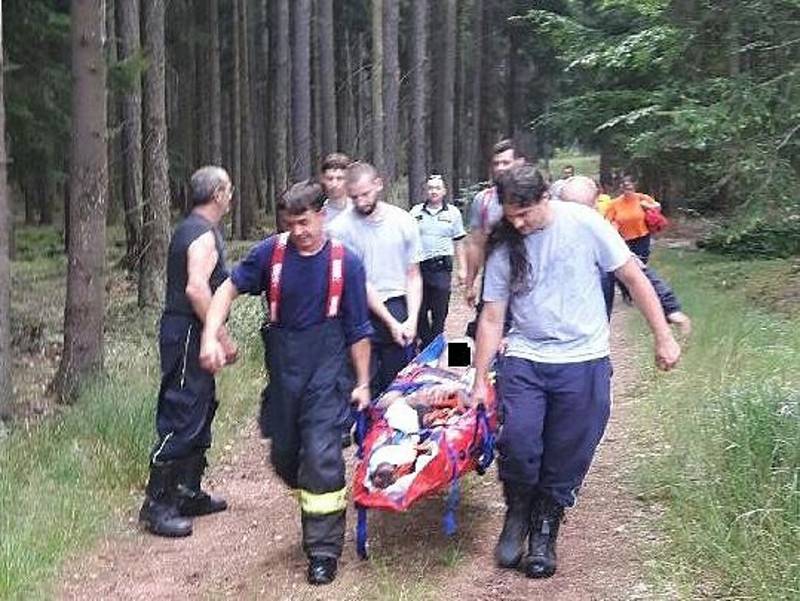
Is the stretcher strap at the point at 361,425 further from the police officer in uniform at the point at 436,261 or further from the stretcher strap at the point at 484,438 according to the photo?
the police officer in uniform at the point at 436,261

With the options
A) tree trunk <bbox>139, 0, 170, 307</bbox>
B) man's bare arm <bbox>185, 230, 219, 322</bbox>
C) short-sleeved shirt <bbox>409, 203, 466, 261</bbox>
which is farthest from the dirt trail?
tree trunk <bbox>139, 0, 170, 307</bbox>

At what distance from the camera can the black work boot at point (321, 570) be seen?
18.2 ft

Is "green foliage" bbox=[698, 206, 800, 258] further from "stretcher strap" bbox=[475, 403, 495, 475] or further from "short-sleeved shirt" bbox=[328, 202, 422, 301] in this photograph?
"stretcher strap" bbox=[475, 403, 495, 475]

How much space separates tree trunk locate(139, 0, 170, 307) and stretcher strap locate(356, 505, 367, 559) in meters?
10.2

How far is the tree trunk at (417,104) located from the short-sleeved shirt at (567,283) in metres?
21.4

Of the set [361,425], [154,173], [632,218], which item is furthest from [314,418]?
[154,173]

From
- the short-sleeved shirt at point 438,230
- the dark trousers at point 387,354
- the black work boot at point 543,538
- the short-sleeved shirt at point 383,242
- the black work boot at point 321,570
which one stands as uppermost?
the short-sleeved shirt at point 383,242

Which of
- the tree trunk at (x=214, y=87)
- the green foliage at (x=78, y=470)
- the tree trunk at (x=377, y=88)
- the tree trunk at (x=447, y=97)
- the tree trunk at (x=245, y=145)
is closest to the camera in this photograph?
the green foliage at (x=78, y=470)

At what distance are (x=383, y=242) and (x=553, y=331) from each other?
91.9 inches

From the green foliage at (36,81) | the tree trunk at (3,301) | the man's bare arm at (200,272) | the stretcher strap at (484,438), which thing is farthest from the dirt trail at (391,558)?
the green foliage at (36,81)

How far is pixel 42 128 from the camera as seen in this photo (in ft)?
51.0

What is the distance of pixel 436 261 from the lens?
997 centimetres

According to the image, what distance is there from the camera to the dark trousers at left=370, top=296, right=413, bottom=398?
7652 millimetres

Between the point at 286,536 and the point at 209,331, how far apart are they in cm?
149
